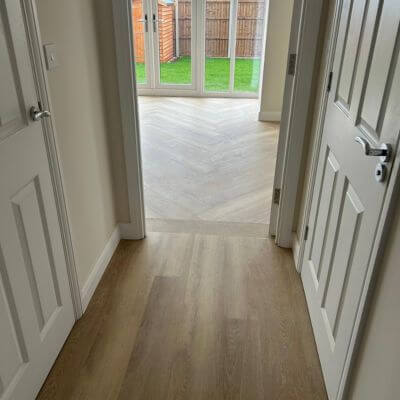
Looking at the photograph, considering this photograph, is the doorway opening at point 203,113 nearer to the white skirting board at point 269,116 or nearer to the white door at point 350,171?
the white skirting board at point 269,116

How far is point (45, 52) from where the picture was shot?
158 centimetres

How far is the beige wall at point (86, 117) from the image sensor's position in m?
1.75

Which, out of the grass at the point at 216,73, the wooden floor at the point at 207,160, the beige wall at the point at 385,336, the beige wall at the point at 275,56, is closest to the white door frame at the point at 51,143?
the wooden floor at the point at 207,160

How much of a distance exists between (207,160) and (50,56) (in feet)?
8.19

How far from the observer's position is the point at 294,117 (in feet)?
7.42

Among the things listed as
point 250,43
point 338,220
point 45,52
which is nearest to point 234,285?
point 338,220

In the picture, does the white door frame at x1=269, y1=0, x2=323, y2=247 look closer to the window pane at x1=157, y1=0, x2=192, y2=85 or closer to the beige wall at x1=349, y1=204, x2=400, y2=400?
the beige wall at x1=349, y1=204, x2=400, y2=400

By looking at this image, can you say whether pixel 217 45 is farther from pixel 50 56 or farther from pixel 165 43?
pixel 50 56

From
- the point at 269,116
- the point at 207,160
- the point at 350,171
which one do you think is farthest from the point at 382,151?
the point at 269,116

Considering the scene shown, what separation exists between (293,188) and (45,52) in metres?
1.52

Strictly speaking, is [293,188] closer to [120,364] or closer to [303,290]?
[303,290]

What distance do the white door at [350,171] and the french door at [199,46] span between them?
14.4 ft

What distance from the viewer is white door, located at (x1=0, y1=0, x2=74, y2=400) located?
134 centimetres

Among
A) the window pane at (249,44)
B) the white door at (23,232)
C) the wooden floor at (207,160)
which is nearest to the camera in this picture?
the white door at (23,232)
